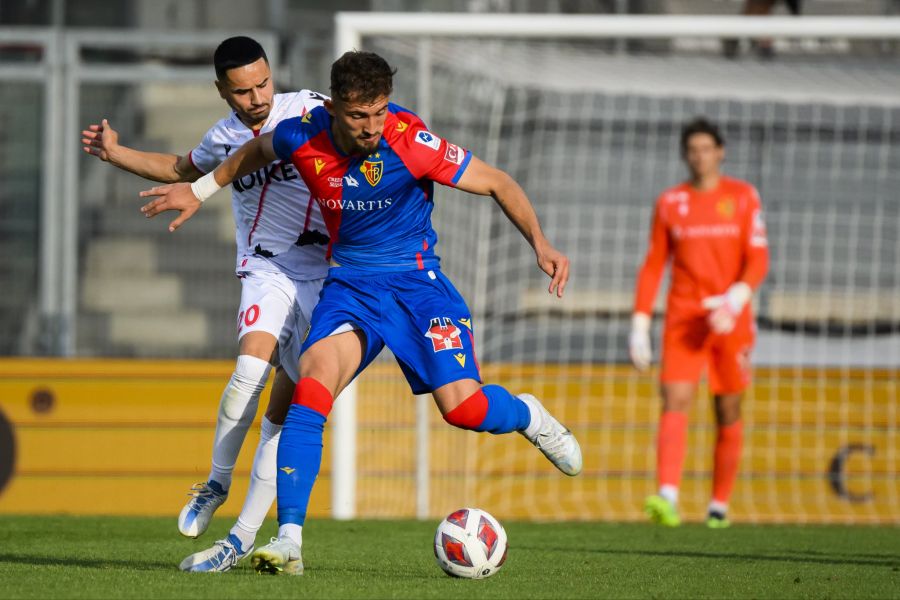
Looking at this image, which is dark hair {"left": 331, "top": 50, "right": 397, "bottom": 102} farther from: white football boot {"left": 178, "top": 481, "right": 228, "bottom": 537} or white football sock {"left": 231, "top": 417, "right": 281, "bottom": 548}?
white football boot {"left": 178, "top": 481, "right": 228, "bottom": 537}

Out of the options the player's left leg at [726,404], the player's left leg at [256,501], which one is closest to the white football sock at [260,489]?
the player's left leg at [256,501]

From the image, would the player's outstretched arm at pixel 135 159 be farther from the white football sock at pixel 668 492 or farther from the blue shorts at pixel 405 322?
the white football sock at pixel 668 492

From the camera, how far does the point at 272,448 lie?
5473mm

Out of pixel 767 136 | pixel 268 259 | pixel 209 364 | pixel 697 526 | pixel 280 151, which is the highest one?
pixel 767 136

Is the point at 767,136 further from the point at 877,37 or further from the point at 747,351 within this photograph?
the point at 747,351

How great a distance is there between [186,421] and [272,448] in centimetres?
445

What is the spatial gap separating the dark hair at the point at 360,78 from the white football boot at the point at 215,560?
170 centimetres

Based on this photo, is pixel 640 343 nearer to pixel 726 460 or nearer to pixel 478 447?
pixel 726 460

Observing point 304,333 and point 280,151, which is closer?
point 280,151

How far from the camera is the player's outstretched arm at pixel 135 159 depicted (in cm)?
553

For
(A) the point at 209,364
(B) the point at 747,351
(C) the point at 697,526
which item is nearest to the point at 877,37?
(B) the point at 747,351

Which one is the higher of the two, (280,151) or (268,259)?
(280,151)

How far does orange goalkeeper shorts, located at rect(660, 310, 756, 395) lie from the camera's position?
826cm

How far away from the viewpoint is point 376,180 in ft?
16.8
